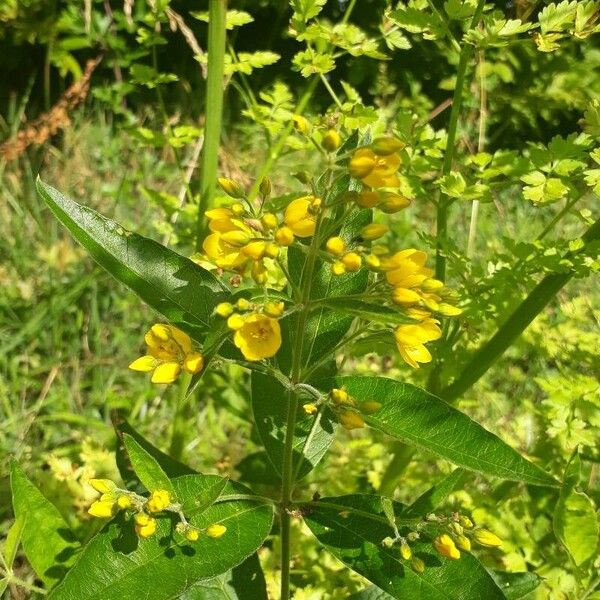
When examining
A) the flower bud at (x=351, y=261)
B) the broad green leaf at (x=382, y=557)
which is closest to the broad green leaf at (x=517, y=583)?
the broad green leaf at (x=382, y=557)

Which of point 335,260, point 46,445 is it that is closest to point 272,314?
point 335,260

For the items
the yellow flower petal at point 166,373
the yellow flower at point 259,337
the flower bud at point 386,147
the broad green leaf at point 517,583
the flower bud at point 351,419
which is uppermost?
the flower bud at point 386,147

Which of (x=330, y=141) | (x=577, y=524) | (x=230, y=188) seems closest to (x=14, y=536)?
(x=230, y=188)

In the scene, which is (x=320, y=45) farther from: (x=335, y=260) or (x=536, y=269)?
(x=335, y=260)

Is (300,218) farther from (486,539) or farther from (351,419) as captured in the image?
(486,539)

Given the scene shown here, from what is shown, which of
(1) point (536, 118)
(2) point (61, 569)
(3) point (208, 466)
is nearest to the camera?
(2) point (61, 569)

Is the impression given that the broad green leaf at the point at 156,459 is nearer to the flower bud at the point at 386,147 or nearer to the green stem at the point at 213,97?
the green stem at the point at 213,97
